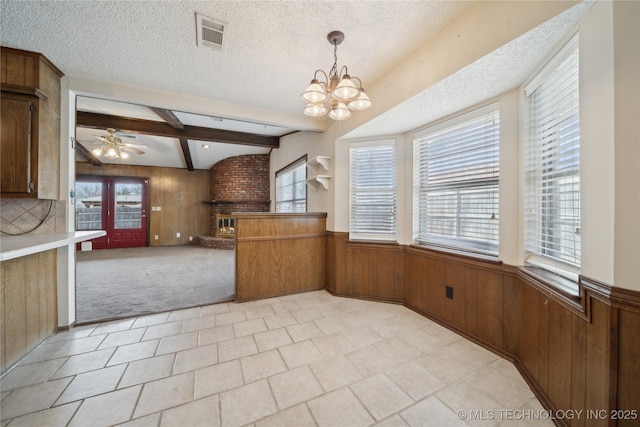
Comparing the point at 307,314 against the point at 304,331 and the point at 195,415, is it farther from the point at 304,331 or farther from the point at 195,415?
the point at 195,415

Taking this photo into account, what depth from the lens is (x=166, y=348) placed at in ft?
6.63

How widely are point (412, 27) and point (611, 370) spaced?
2280mm

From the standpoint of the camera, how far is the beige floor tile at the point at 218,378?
154cm

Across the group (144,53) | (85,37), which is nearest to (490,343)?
(144,53)

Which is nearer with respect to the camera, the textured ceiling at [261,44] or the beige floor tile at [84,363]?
the textured ceiling at [261,44]

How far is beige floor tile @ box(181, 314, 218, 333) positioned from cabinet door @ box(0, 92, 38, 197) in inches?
69.6

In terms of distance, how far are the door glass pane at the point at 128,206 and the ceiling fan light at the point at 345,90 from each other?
800cm

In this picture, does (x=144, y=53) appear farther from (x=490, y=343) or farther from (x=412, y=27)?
(x=490, y=343)

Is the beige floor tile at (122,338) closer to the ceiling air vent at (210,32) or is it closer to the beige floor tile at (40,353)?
the beige floor tile at (40,353)

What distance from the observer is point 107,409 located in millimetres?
1388

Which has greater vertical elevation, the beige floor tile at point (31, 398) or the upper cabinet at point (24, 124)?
the upper cabinet at point (24, 124)

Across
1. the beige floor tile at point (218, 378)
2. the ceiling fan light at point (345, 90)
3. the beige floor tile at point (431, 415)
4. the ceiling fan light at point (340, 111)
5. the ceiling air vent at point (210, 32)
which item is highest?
the ceiling air vent at point (210, 32)

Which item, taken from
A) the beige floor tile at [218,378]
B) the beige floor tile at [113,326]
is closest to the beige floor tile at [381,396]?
the beige floor tile at [218,378]

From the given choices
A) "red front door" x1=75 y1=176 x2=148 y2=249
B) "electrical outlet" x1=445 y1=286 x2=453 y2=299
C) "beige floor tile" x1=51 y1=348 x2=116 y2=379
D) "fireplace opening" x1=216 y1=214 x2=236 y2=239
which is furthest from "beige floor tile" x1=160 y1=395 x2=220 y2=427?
"red front door" x1=75 y1=176 x2=148 y2=249
